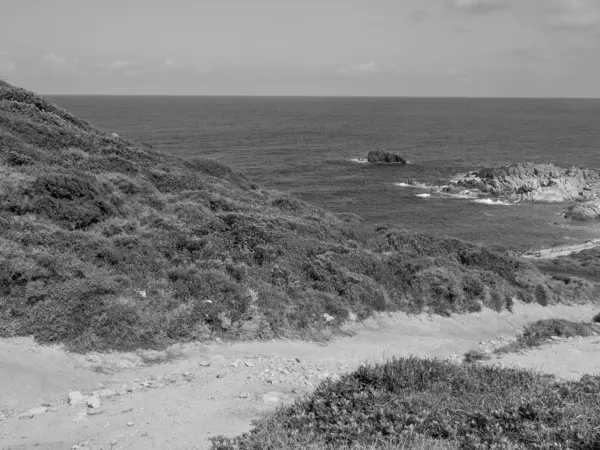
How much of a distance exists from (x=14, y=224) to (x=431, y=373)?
42.0 ft

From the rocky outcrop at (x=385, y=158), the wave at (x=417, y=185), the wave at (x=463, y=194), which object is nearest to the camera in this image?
the wave at (x=463, y=194)

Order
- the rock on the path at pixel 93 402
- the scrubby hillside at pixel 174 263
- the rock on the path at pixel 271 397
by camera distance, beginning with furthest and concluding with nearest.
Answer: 1. the scrubby hillside at pixel 174 263
2. the rock on the path at pixel 271 397
3. the rock on the path at pixel 93 402

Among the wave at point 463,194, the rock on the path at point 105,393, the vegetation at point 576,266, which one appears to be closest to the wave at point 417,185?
the wave at point 463,194

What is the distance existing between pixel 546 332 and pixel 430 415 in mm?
14579

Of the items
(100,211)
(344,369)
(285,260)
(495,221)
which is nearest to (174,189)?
(100,211)

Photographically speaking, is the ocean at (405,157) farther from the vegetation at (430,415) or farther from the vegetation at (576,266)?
the vegetation at (430,415)

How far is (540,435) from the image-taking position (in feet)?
19.9

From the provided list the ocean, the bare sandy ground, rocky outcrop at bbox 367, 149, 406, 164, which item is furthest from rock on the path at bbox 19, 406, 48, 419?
rocky outcrop at bbox 367, 149, 406, 164

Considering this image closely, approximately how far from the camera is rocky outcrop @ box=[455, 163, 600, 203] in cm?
6431

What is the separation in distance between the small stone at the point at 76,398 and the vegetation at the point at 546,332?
1368cm

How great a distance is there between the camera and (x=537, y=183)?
66.6m

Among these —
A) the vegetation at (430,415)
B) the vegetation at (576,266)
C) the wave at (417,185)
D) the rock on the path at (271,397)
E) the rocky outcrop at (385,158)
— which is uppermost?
the rocky outcrop at (385,158)

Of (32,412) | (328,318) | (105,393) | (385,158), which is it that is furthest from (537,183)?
(32,412)

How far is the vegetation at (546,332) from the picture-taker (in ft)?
57.8
